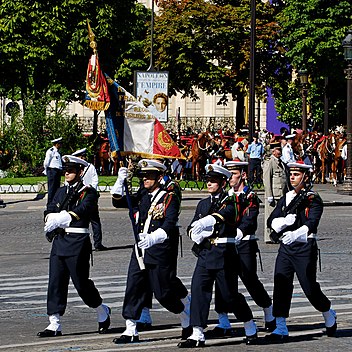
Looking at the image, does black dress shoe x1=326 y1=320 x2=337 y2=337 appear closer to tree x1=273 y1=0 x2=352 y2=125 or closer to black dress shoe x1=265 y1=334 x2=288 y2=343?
black dress shoe x1=265 y1=334 x2=288 y2=343

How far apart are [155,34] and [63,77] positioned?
4.70 m

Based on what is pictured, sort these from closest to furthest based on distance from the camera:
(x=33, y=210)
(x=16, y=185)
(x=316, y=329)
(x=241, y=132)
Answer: (x=316, y=329)
(x=33, y=210)
(x=16, y=185)
(x=241, y=132)

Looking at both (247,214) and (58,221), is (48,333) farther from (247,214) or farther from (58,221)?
(247,214)

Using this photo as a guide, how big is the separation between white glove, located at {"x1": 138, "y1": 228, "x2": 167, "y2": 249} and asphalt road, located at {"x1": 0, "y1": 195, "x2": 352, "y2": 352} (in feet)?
3.10

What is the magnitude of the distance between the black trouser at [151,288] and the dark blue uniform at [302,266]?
981 mm

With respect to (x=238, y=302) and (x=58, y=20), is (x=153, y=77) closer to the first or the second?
(x=58, y=20)

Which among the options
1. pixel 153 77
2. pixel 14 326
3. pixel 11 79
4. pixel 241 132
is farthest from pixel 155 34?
pixel 14 326

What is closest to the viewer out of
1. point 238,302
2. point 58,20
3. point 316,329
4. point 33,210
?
point 238,302

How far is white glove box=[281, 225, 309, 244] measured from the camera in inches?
466

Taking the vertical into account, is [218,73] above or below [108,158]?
above

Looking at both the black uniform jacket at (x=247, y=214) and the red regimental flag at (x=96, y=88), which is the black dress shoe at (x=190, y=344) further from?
the red regimental flag at (x=96, y=88)

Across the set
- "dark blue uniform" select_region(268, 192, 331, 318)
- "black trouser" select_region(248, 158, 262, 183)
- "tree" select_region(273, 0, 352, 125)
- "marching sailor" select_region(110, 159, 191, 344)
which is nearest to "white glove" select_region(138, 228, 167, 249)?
"marching sailor" select_region(110, 159, 191, 344)

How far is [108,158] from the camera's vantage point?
1874 inches

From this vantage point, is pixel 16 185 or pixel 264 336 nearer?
pixel 264 336
